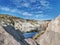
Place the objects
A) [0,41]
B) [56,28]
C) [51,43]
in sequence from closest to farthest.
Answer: [0,41]
[51,43]
[56,28]

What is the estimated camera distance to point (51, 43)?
10719mm

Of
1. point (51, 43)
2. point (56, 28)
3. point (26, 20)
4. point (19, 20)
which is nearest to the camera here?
point (51, 43)

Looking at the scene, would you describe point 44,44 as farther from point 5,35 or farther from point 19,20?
point 19,20

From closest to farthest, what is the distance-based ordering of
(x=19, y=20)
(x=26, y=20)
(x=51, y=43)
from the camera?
(x=51, y=43), (x=19, y=20), (x=26, y=20)

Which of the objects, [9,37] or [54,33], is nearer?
[9,37]

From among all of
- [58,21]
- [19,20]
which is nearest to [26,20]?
[19,20]

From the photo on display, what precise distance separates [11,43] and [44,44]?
14.4 feet

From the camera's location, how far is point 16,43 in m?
6.82

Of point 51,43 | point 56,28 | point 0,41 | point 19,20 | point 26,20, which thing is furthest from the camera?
point 26,20

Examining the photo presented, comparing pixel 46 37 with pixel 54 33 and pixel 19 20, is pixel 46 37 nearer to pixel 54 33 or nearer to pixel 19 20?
pixel 54 33

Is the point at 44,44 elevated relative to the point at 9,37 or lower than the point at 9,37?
lower

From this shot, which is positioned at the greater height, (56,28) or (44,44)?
(56,28)

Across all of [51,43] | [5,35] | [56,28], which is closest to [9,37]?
[5,35]

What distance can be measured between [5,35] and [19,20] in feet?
283
